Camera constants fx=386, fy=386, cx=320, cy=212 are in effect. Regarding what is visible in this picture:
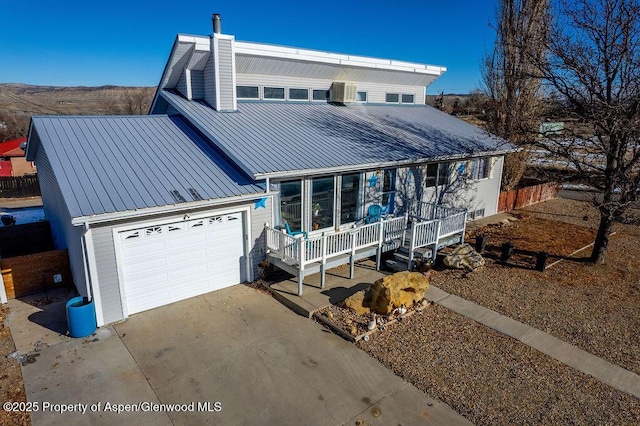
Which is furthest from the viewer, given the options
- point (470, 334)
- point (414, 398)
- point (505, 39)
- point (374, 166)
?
point (505, 39)

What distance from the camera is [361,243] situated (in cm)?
1077

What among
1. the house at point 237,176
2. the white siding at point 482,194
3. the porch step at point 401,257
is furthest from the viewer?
the white siding at point 482,194

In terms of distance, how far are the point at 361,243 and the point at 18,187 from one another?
23.8m

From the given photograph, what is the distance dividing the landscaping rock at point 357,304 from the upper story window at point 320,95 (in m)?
9.48

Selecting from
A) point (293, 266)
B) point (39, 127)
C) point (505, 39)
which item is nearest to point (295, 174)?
point (293, 266)

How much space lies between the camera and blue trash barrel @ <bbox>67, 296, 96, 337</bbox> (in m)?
7.71

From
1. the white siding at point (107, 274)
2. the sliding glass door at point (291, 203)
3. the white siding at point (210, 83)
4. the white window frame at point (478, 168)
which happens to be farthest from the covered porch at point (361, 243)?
the white siding at point (210, 83)

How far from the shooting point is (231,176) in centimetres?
985

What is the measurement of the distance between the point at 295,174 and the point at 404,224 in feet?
13.3

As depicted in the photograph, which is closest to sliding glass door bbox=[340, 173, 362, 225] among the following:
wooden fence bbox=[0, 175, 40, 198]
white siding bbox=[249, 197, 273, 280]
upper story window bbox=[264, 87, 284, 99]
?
white siding bbox=[249, 197, 273, 280]

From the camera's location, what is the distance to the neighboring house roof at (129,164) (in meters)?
8.11

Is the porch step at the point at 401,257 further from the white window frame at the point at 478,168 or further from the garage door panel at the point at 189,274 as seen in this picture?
the white window frame at the point at 478,168

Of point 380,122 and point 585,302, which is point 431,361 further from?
point 380,122

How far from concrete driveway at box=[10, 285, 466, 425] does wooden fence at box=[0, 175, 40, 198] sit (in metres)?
19.3
